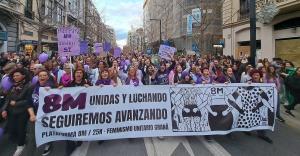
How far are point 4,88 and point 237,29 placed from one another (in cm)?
2338

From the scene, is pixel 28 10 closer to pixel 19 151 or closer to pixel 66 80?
pixel 66 80

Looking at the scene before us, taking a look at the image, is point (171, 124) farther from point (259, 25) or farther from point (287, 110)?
point (259, 25)

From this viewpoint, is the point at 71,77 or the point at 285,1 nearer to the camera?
the point at 71,77

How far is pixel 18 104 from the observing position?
5.66 metres

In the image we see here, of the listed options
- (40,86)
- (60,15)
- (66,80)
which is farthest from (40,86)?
(60,15)

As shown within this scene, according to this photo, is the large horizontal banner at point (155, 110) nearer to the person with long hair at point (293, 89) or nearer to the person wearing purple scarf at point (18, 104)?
the person wearing purple scarf at point (18, 104)

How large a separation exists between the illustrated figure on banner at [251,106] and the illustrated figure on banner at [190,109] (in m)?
0.42

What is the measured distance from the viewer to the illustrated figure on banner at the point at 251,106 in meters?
7.34

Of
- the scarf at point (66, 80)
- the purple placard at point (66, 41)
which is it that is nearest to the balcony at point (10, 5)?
the purple placard at point (66, 41)

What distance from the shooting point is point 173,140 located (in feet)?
23.7

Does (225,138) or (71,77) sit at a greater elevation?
(71,77)

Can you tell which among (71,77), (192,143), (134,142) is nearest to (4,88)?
(71,77)

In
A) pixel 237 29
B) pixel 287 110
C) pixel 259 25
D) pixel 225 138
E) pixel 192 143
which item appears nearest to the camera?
pixel 192 143

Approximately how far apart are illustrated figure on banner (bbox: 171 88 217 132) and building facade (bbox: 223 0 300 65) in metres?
12.4
